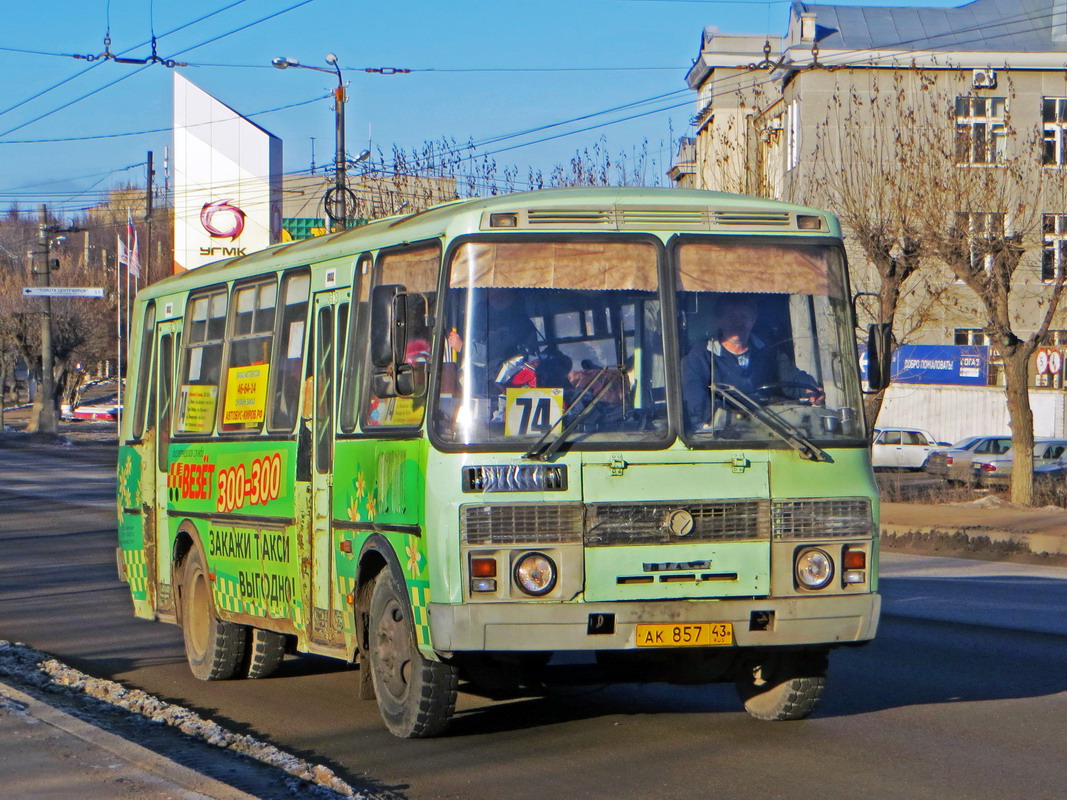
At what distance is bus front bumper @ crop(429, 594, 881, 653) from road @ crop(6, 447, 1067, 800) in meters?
0.57

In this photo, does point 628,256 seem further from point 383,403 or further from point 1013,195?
point 1013,195

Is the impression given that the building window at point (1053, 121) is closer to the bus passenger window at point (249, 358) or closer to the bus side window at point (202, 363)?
the bus side window at point (202, 363)

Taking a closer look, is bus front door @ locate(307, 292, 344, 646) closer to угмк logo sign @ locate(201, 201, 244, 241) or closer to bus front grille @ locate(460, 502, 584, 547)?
bus front grille @ locate(460, 502, 584, 547)

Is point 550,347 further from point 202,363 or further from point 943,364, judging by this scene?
point 943,364

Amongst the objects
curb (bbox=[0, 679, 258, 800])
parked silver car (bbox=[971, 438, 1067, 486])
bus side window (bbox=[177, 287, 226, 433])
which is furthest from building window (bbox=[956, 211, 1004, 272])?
curb (bbox=[0, 679, 258, 800])

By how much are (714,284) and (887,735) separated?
2417 millimetres

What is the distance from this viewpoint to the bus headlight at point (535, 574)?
6.99m

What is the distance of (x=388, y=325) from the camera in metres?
7.89

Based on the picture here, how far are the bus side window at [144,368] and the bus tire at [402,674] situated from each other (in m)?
4.57

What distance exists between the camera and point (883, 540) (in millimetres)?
22656

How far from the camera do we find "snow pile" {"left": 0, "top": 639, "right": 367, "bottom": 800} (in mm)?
6876

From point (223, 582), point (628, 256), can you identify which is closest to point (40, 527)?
point (223, 582)

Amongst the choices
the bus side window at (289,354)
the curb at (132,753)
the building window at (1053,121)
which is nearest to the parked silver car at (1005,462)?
the building window at (1053,121)

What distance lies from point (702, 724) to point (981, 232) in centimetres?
2140
